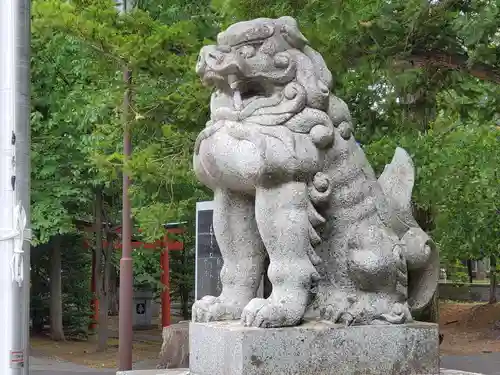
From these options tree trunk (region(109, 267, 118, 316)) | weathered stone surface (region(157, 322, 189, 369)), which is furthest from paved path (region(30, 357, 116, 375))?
tree trunk (region(109, 267, 118, 316))

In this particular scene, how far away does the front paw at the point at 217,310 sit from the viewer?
4.43 meters

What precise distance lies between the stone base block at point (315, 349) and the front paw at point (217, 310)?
0.21 ft

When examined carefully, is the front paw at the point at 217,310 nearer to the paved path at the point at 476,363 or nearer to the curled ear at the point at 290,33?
the curled ear at the point at 290,33

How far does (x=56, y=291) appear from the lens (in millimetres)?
20672

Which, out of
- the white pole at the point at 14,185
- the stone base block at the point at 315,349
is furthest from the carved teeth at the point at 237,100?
the white pole at the point at 14,185

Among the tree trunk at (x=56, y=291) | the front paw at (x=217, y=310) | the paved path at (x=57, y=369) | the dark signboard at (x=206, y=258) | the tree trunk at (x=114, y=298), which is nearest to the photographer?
the front paw at (x=217, y=310)

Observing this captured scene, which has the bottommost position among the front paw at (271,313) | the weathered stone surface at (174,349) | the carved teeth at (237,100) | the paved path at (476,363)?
the paved path at (476,363)

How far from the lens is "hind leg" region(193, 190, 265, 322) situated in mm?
4516

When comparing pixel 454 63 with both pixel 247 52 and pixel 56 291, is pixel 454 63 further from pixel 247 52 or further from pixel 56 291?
pixel 56 291

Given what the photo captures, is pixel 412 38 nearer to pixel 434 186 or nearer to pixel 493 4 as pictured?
pixel 493 4

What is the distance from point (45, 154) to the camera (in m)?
17.6

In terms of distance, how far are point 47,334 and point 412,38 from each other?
666 inches

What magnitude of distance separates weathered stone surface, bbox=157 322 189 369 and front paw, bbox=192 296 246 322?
7068mm

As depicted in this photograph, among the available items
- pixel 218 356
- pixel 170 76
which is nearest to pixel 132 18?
pixel 170 76
